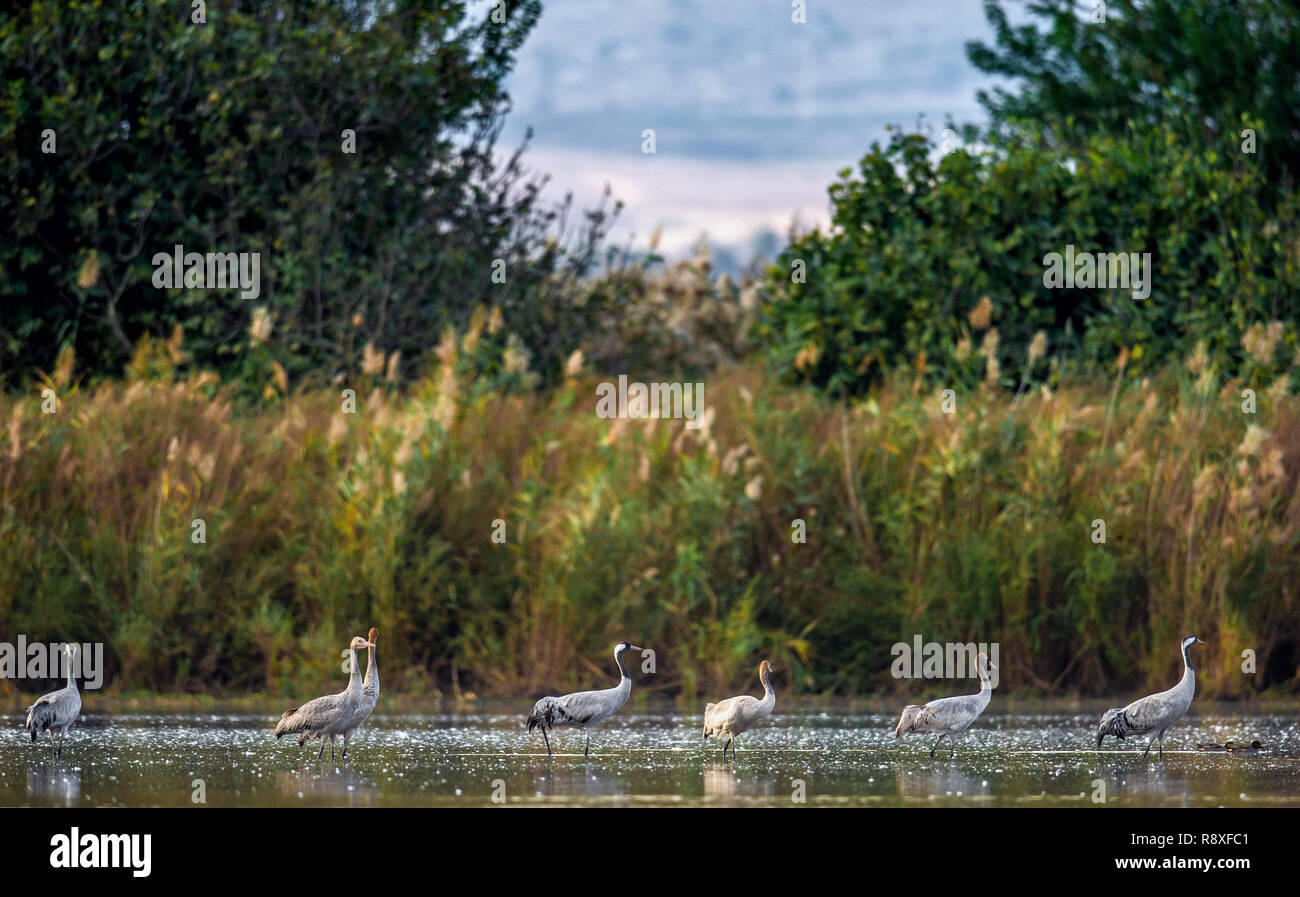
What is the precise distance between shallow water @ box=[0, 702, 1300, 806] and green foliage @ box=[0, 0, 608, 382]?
8.67m

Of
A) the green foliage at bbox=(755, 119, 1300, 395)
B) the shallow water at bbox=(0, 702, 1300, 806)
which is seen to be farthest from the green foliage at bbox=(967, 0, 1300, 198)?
the shallow water at bbox=(0, 702, 1300, 806)

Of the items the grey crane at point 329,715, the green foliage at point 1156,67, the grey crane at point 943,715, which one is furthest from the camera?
the green foliage at point 1156,67

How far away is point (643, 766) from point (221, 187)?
12679 millimetres

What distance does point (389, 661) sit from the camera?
539 inches

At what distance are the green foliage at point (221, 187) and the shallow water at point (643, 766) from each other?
28.4 ft

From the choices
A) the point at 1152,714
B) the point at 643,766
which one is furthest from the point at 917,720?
the point at 643,766

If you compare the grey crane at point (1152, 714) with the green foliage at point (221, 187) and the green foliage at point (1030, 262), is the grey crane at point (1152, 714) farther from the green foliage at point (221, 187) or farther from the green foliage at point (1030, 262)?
the green foliage at point (221, 187)

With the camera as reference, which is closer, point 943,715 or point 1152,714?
point 1152,714

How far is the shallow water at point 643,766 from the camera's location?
8.45 m

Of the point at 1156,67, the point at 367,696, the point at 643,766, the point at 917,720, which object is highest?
the point at 1156,67

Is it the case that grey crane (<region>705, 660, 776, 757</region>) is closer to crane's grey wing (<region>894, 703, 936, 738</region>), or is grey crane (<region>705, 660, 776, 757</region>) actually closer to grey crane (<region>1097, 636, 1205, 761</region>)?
crane's grey wing (<region>894, 703, 936, 738</region>)

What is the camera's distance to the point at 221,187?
20422 millimetres

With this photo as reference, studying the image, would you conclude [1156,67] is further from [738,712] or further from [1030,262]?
[738,712]

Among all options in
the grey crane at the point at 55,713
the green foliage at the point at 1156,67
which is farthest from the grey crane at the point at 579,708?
the green foliage at the point at 1156,67
